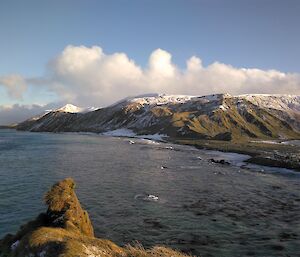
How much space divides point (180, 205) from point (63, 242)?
98.6 feet

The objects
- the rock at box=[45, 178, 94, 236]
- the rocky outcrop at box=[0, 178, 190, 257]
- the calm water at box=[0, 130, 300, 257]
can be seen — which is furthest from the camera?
the calm water at box=[0, 130, 300, 257]

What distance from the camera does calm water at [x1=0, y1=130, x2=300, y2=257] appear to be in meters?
33.8

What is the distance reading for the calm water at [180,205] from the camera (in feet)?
111

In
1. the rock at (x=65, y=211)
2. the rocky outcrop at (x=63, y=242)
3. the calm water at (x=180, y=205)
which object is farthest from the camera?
the calm water at (x=180, y=205)

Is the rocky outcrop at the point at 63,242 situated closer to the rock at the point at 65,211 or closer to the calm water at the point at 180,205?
the rock at the point at 65,211

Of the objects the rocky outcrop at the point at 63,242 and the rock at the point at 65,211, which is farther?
the rock at the point at 65,211

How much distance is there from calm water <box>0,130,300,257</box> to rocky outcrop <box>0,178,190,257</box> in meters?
6.73

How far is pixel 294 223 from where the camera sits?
131 feet

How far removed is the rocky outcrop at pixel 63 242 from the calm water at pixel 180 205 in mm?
6732

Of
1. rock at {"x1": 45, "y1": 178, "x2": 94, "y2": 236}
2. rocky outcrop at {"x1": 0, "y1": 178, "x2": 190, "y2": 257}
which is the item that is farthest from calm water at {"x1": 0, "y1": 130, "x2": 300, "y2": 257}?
rocky outcrop at {"x1": 0, "y1": 178, "x2": 190, "y2": 257}

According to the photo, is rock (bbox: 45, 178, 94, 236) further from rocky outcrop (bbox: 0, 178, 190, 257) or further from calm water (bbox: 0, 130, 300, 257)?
calm water (bbox: 0, 130, 300, 257)

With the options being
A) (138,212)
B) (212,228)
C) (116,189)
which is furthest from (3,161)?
(212,228)

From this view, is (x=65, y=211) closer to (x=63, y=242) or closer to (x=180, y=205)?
(x=63, y=242)

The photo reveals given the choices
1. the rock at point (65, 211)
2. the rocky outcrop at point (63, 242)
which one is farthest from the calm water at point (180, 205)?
the rocky outcrop at point (63, 242)
